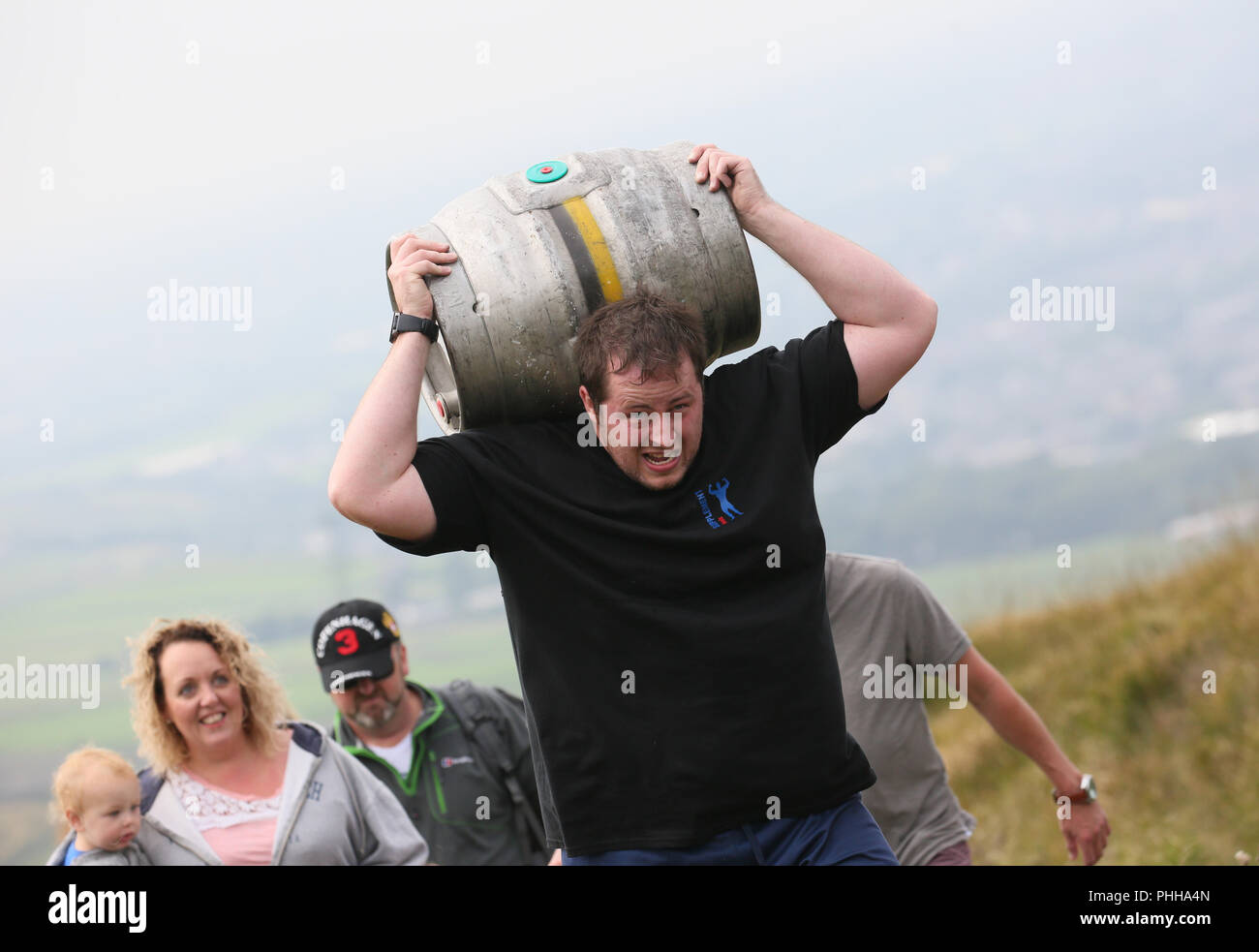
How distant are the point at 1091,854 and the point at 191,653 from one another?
136 inches

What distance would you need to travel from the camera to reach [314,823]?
5781 millimetres

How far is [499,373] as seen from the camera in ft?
13.6

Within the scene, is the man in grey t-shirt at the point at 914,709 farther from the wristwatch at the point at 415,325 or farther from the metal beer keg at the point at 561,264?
the wristwatch at the point at 415,325

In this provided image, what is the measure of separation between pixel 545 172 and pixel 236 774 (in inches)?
110

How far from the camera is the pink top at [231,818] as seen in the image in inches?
222

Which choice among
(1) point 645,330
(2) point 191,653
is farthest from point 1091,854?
(2) point 191,653

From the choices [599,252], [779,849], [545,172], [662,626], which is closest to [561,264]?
[599,252]

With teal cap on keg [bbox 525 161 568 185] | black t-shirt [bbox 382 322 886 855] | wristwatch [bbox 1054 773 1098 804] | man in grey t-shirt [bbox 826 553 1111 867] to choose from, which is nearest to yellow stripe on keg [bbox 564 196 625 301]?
teal cap on keg [bbox 525 161 568 185]

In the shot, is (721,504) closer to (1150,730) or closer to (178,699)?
(178,699)

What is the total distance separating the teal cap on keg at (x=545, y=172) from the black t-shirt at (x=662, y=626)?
0.74 meters

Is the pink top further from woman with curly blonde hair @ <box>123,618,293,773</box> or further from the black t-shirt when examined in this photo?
the black t-shirt

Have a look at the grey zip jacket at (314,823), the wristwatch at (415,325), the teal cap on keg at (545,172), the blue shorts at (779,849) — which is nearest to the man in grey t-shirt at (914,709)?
the grey zip jacket at (314,823)
